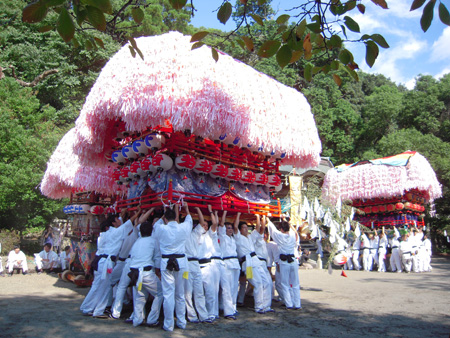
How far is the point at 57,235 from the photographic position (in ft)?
60.1

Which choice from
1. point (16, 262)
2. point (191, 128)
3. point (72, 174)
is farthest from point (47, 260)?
point (191, 128)

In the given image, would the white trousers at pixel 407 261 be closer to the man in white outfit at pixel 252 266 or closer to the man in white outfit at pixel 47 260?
the man in white outfit at pixel 252 266

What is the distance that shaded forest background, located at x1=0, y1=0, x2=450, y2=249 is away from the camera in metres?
16.1

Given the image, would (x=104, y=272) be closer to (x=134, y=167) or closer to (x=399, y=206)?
(x=134, y=167)

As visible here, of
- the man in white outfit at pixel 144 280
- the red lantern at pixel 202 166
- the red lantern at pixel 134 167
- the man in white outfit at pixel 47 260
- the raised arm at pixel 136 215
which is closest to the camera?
the man in white outfit at pixel 144 280

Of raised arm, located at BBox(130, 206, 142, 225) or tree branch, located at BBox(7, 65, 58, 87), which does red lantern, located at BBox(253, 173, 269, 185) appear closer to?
raised arm, located at BBox(130, 206, 142, 225)

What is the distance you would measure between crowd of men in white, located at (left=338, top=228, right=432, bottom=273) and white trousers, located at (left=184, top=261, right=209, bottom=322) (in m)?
8.76

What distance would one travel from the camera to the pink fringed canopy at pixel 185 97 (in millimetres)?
5957

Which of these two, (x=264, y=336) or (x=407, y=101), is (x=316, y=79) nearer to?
(x=407, y=101)

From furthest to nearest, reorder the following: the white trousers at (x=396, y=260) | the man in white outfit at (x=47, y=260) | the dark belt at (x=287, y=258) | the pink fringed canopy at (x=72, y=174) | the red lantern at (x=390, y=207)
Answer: the red lantern at (x=390, y=207) → the white trousers at (x=396, y=260) → the man in white outfit at (x=47, y=260) → the pink fringed canopy at (x=72, y=174) → the dark belt at (x=287, y=258)

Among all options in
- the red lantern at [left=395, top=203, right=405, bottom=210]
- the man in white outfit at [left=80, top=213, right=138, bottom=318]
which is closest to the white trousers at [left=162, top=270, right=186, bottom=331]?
the man in white outfit at [left=80, top=213, right=138, bottom=318]

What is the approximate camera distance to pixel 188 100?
596 centimetres

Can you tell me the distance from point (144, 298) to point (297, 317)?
2.83m

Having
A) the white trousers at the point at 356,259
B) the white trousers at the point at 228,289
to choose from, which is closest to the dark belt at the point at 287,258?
the white trousers at the point at 228,289
